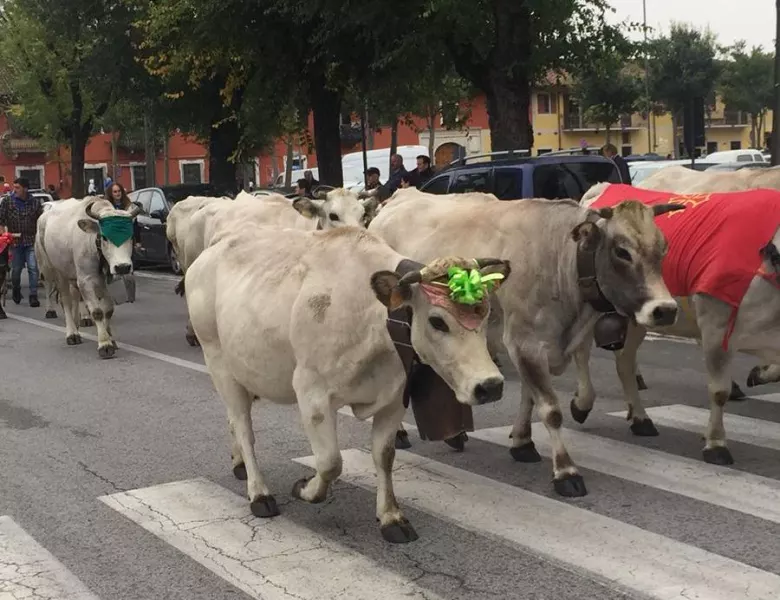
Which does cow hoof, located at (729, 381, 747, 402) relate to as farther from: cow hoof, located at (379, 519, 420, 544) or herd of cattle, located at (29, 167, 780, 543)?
cow hoof, located at (379, 519, 420, 544)

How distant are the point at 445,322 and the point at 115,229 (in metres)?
8.65

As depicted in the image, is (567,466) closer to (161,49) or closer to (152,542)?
(152,542)

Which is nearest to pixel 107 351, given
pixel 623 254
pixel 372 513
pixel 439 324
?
pixel 372 513

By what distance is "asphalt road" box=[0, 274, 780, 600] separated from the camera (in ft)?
16.8

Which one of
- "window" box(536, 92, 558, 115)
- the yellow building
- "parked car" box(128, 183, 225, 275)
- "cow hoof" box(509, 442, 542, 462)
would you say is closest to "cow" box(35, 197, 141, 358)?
"cow hoof" box(509, 442, 542, 462)

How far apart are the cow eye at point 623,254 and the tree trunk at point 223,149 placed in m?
23.1

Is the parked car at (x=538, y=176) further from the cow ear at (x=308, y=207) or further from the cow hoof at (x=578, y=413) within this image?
the cow hoof at (x=578, y=413)

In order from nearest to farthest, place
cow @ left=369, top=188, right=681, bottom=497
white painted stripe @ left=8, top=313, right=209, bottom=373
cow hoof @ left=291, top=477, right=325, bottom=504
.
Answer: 1. cow hoof @ left=291, top=477, right=325, bottom=504
2. cow @ left=369, top=188, right=681, bottom=497
3. white painted stripe @ left=8, top=313, right=209, bottom=373

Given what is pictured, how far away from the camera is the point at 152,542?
18.9 feet

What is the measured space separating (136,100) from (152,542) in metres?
25.2

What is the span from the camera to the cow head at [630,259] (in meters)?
6.48

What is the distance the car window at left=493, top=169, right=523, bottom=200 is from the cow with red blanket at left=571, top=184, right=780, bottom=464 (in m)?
5.85

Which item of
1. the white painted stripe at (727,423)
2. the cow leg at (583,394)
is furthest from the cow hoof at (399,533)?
the white painted stripe at (727,423)

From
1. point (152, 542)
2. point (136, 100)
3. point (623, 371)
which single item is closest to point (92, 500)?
point (152, 542)
